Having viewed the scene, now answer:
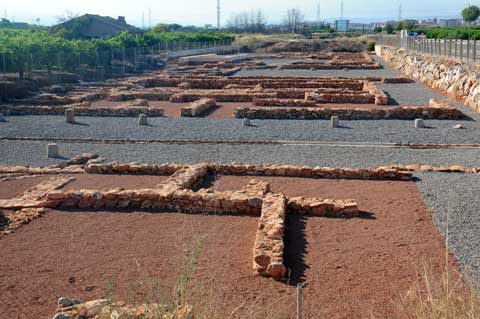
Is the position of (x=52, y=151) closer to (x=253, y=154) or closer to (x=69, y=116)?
(x=253, y=154)

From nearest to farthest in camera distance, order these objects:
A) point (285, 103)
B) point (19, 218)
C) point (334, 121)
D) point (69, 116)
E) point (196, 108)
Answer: point (19, 218)
point (334, 121)
point (69, 116)
point (196, 108)
point (285, 103)

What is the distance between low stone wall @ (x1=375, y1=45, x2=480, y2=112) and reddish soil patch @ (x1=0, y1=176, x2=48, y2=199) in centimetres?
1599

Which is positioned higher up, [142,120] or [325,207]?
[142,120]

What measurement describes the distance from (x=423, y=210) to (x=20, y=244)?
6.62m

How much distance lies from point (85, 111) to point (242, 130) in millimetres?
7081

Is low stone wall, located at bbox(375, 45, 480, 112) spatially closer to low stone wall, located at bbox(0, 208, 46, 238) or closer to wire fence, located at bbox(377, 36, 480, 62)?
wire fence, located at bbox(377, 36, 480, 62)

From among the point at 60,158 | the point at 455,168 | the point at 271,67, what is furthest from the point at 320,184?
the point at 271,67

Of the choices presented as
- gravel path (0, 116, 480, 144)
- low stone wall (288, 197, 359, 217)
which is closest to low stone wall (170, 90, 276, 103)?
gravel path (0, 116, 480, 144)

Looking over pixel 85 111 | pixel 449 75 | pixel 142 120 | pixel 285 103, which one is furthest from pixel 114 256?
pixel 449 75

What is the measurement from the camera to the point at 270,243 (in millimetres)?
7527

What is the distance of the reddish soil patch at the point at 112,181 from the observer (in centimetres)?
1138

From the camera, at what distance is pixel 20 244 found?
8289 mm

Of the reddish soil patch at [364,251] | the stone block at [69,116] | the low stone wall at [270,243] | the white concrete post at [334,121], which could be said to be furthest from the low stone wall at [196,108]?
the low stone wall at [270,243]

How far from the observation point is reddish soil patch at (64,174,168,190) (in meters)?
11.4
